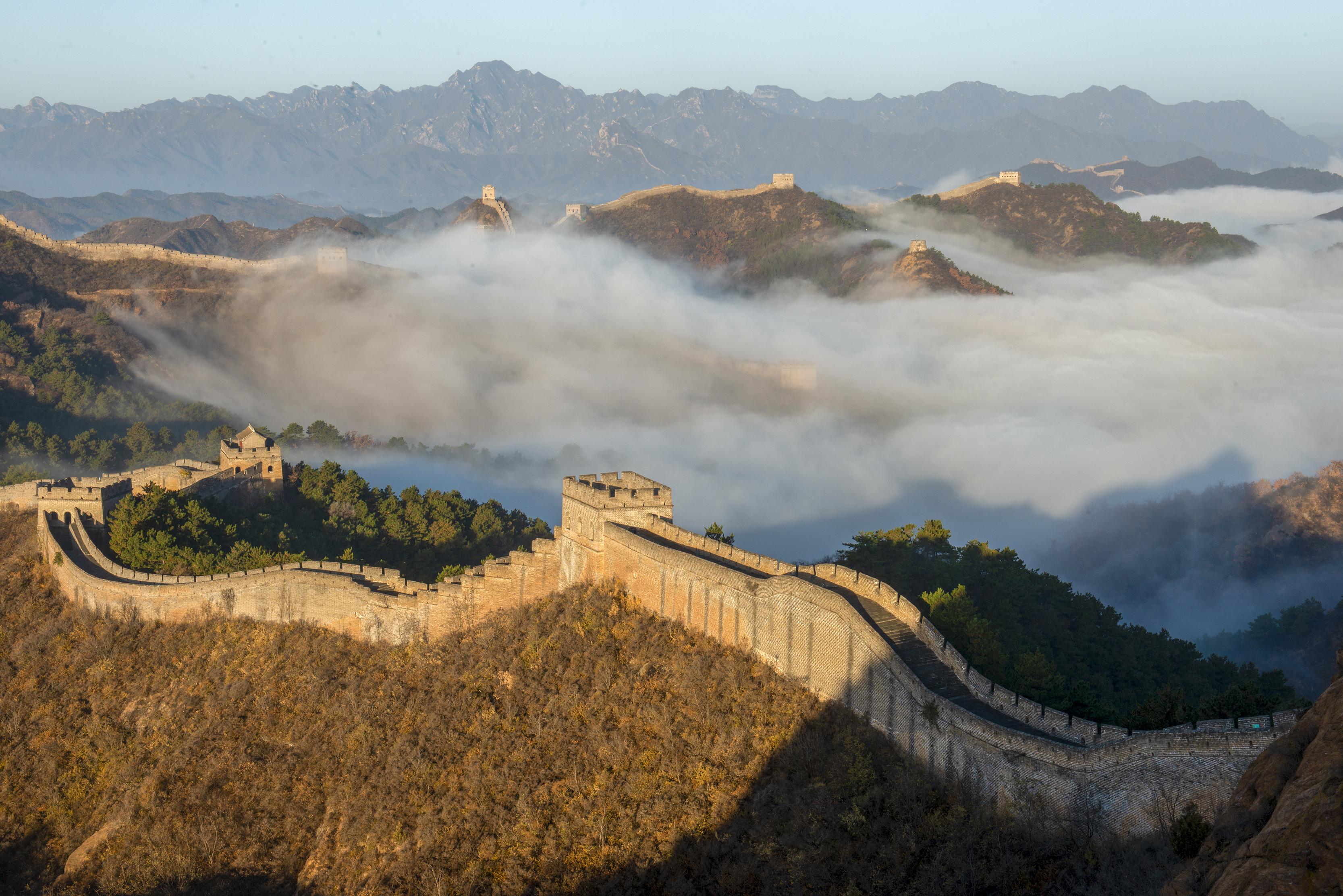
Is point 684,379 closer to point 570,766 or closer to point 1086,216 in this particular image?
point 1086,216

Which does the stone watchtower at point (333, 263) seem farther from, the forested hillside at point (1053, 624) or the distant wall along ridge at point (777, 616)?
the forested hillside at point (1053, 624)

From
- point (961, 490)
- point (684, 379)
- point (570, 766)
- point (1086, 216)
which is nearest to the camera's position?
point (570, 766)

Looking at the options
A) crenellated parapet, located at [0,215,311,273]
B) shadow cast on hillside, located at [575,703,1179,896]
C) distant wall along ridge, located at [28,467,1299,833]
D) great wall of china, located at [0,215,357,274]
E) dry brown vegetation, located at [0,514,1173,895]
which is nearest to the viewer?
distant wall along ridge, located at [28,467,1299,833]

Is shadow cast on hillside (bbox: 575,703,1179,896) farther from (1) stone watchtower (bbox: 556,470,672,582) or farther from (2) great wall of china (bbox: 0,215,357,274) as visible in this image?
(2) great wall of china (bbox: 0,215,357,274)

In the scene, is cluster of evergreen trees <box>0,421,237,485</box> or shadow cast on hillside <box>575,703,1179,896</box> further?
cluster of evergreen trees <box>0,421,237,485</box>

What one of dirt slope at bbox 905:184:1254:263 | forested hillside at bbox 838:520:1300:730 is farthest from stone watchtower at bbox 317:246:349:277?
forested hillside at bbox 838:520:1300:730

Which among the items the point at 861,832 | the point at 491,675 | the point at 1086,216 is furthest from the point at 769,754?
the point at 1086,216

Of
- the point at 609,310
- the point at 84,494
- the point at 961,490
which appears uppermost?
the point at 84,494
